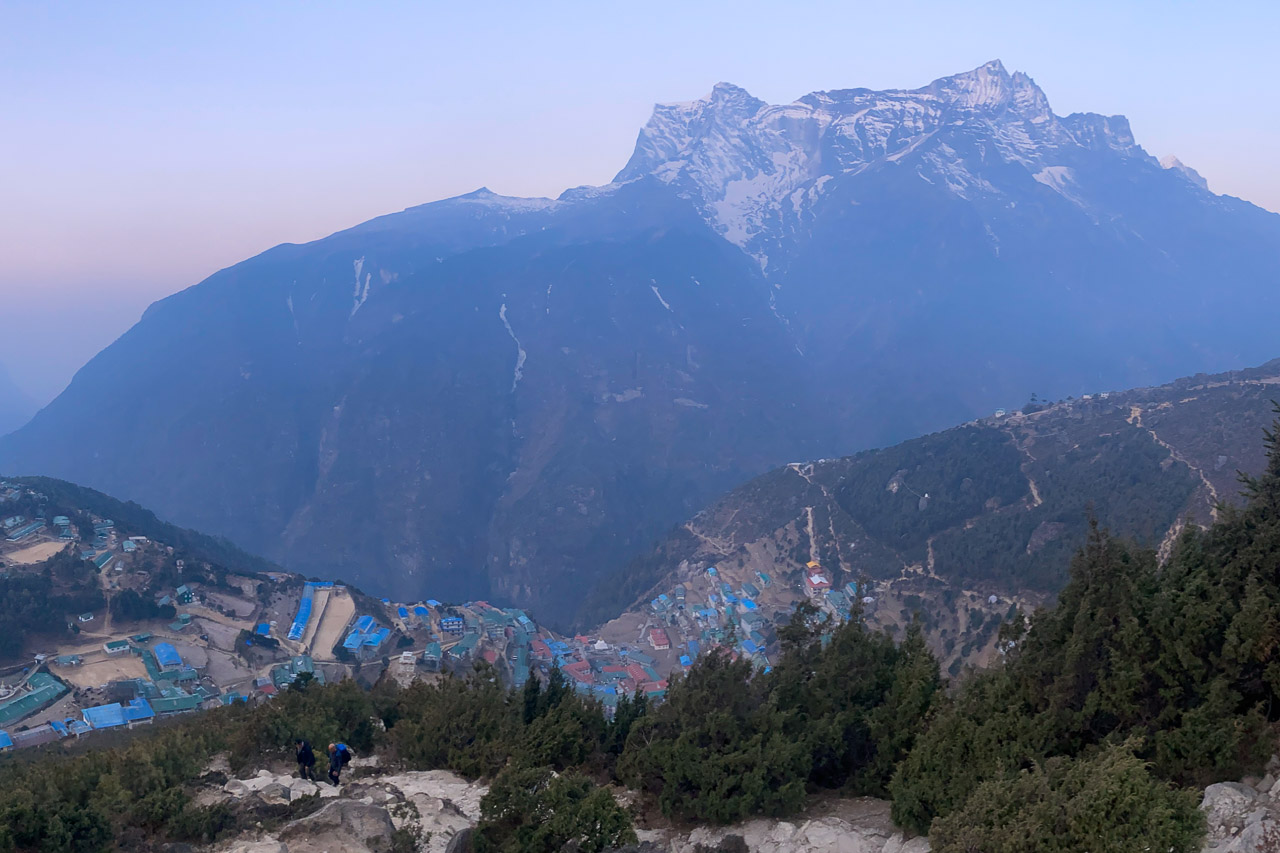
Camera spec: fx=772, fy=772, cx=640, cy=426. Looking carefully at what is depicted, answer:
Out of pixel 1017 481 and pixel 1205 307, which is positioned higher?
pixel 1205 307

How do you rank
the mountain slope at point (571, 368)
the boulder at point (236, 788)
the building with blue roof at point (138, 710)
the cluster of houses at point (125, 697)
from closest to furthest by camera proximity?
the boulder at point (236, 788)
the cluster of houses at point (125, 697)
the building with blue roof at point (138, 710)
the mountain slope at point (571, 368)

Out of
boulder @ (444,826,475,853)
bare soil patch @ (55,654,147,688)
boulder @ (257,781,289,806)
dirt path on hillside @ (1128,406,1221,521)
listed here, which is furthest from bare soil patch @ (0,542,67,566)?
dirt path on hillside @ (1128,406,1221,521)

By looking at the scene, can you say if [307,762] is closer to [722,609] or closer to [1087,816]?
[1087,816]

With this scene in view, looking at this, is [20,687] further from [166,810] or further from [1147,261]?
[1147,261]

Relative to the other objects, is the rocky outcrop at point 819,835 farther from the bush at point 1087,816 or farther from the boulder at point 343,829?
the boulder at point 343,829

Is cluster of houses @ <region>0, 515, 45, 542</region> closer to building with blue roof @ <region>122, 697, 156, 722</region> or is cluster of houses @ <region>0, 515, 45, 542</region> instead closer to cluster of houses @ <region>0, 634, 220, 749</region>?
cluster of houses @ <region>0, 634, 220, 749</region>

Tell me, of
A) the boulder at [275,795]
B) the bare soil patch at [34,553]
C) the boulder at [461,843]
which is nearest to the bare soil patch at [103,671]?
the bare soil patch at [34,553]

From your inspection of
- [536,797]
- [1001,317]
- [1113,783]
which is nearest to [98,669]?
[536,797]
